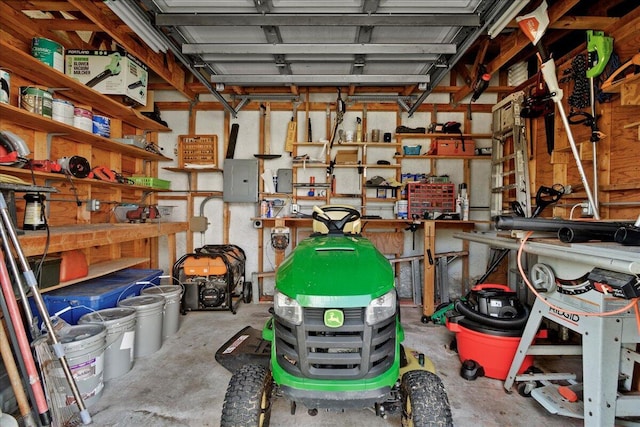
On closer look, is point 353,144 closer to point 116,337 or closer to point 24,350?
point 116,337

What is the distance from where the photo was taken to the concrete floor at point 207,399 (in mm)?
1756

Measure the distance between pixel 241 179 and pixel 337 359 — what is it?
3156 millimetres

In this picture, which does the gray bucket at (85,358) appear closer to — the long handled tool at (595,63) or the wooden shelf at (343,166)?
the wooden shelf at (343,166)

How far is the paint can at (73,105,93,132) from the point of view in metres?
2.67

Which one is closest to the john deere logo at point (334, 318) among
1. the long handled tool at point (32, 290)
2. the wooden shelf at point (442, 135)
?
the long handled tool at point (32, 290)

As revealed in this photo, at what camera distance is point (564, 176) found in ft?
→ 9.41

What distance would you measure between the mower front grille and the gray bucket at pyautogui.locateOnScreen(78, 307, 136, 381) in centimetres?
154

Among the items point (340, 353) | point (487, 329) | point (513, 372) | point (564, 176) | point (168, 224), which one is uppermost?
point (564, 176)

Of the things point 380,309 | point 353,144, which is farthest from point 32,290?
point 353,144

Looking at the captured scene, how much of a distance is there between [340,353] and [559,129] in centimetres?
311

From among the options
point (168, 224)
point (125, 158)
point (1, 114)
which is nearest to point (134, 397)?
point (168, 224)

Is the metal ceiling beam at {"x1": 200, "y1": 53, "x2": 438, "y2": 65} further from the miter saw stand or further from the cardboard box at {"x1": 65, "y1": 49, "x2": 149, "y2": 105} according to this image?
the miter saw stand

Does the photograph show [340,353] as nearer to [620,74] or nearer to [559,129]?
[620,74]

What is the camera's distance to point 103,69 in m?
2.86
